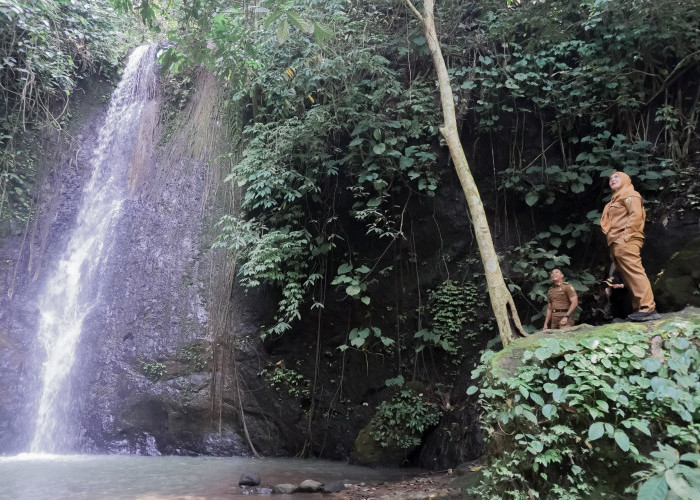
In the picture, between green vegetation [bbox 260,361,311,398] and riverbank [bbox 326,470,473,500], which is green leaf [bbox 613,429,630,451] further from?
green vegetation [bbox 260,361,311,398]

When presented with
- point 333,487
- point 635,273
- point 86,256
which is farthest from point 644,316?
point 86,256

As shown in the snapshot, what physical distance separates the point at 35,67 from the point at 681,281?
1147cm

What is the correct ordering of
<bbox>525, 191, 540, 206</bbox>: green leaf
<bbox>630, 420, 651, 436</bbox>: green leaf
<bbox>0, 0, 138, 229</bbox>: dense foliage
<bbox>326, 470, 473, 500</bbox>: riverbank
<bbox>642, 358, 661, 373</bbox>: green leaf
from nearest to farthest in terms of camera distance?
<bbox>630, 420, 651, 436</bbox>: green leaf < <bbox>642, 358, 661, 373</bbox>: green leaf < <bbox>326, 470, 473, 500</bbox>: riverbank < <bbox>525, 191, 540, 206</bbox>: green leaf < <bbox>0, 0, 138, 229</bbox>: dense foliage

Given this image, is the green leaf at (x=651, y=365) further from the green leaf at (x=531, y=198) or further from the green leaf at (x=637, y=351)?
the green leaf at (x=531, y=198)

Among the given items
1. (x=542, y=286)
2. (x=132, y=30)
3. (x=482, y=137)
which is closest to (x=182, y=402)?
(x=542, y=286)

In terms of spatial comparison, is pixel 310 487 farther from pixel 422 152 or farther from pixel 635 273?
pixel 422 152

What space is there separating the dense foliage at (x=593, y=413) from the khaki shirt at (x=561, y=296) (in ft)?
7.81

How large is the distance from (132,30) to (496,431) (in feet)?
44.8

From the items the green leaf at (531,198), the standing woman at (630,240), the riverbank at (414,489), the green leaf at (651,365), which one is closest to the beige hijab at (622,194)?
the standing woman at (630,240)

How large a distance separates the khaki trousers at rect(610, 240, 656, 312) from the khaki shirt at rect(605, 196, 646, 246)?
70 millimetres

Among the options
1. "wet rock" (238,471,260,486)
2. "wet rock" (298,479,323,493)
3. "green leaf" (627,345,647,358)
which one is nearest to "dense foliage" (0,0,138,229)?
"wet rock" (238,471,260,486)

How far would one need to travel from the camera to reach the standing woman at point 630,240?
495cm

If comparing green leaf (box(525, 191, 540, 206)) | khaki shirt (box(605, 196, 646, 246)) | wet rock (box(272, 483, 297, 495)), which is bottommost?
wet rock (box(272, 483, 297, 495))

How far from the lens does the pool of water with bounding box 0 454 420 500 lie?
16.2ft
